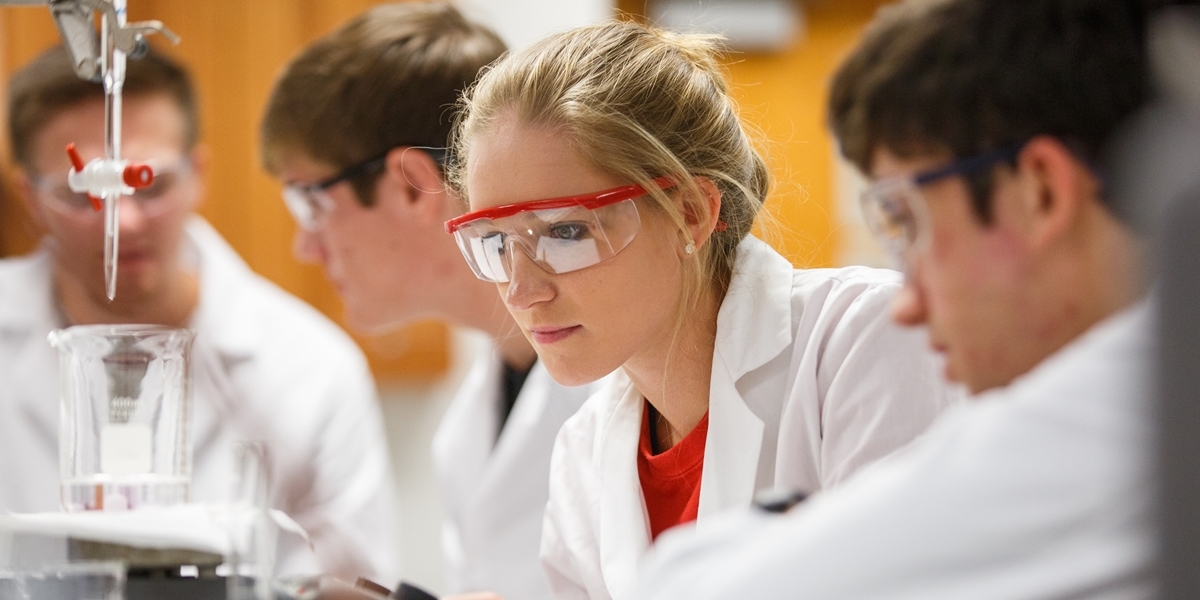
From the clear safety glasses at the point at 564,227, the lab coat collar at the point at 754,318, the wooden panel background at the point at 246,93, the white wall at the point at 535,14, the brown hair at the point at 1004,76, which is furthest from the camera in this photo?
the white wall at the point at 535,14

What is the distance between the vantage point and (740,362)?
1408 millimetres

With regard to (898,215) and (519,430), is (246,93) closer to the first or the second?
(519,430)

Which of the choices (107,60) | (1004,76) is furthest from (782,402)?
(107,60)

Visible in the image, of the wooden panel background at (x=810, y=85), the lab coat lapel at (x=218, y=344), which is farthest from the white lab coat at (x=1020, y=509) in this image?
the wooden panel background at (x=810, y=85)

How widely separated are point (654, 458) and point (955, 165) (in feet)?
2.40

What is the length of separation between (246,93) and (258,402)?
4.92ft

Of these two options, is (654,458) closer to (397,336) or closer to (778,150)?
(778,150)

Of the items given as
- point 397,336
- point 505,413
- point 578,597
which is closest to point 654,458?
point 578,597

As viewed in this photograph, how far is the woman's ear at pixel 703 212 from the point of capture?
1.37 m

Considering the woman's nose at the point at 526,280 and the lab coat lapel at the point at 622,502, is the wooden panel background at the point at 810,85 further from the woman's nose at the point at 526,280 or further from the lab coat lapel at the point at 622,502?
the woman's nose at the point at 526,280

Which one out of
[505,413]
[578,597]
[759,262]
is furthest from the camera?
[505,413]

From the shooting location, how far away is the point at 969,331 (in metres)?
0.91

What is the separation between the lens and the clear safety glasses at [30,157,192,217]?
83.1 inches

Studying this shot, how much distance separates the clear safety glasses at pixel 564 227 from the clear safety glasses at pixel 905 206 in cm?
38
